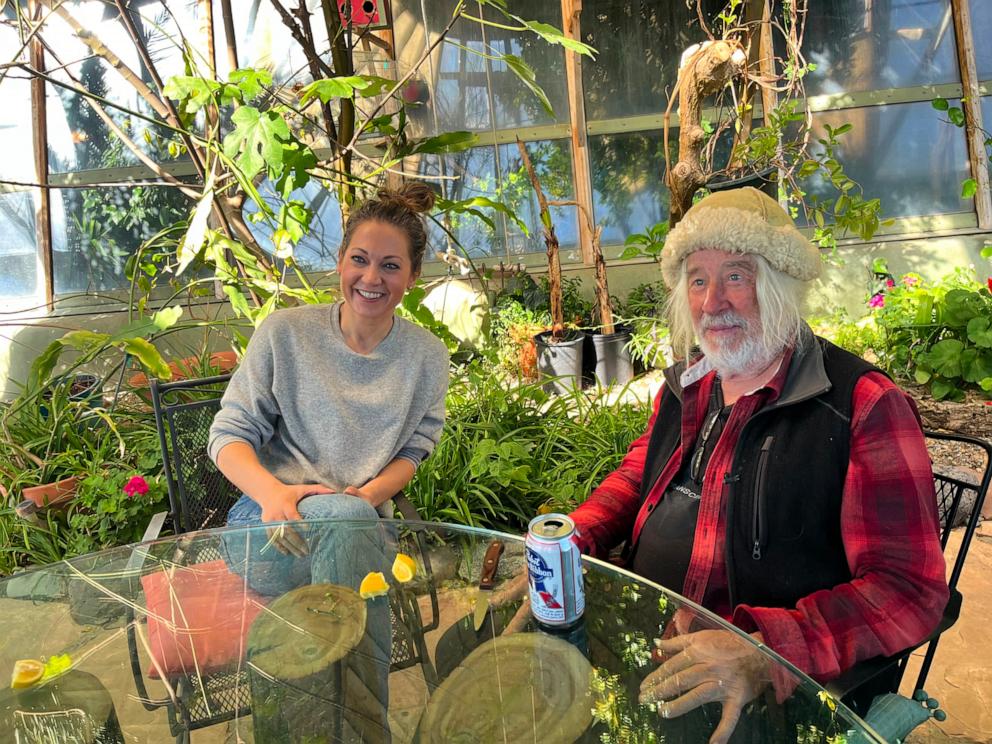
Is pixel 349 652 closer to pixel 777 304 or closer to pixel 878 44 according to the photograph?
pixel 777 304

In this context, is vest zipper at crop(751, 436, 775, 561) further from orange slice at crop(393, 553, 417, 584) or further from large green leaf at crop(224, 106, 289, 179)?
large green leaf at crop(224, 106, 289, 179)

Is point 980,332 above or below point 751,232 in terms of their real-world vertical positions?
below

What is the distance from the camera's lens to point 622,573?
1210mm

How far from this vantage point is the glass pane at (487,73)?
16.6 feet

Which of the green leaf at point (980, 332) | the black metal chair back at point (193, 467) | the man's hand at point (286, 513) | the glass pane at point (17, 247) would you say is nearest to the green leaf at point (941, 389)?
A: the green leaf at point (980, 332)

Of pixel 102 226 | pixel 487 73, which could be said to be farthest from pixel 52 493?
pixel 487 73

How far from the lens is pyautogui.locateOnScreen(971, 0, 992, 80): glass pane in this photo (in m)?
4.82

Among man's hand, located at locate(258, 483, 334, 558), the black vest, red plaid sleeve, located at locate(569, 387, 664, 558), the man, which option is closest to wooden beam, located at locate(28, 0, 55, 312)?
man's hand, located at locate(258, 483, 334, 558)

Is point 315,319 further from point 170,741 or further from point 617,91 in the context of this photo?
point 617,91

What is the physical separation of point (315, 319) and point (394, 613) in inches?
34.6

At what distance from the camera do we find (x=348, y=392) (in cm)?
179

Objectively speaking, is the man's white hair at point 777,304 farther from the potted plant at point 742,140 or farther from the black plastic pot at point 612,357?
the black plastic pot at point 612,357

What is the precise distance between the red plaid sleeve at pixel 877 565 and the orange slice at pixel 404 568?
57 centimetres

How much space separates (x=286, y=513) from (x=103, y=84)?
468cm
